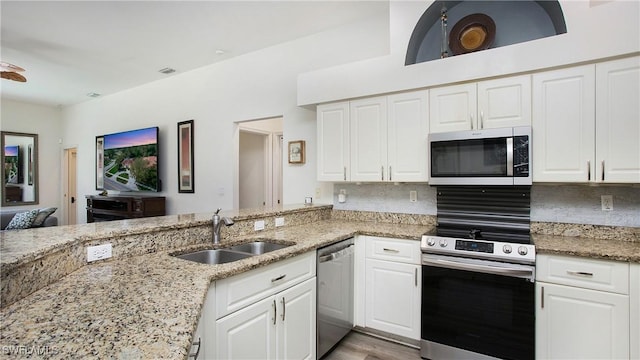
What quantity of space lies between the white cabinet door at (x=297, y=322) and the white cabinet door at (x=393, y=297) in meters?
0.67

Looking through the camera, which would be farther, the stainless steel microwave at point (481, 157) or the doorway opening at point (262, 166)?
the doorway opening at point (262, 166)

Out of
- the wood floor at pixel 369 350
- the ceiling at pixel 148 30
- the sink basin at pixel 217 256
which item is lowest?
the wood floor at pixel 369 350

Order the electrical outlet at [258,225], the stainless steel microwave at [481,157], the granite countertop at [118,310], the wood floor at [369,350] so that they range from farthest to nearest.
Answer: the electrical outlet at [258,225] < the wood floor at [369,350] < the stainless steel microwave at [481,157] < the granite countertop at [118,310]

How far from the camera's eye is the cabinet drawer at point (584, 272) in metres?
1.83

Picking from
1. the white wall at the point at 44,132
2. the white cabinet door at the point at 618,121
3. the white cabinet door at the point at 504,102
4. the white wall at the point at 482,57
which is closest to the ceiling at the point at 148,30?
the white wall at the point at 482,57

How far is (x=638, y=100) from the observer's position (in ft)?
6.40

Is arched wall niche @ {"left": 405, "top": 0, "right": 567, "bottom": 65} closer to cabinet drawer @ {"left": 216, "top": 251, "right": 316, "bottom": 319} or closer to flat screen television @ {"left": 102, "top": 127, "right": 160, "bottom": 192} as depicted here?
cabinet drawer @ {"left": 216, "top": 251, "right": 316, "bottom": 319}

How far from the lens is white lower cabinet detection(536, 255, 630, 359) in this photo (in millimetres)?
1832

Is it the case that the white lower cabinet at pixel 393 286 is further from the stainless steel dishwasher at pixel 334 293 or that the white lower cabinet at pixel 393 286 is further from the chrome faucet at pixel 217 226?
the chrome faucet at pixel 217 226

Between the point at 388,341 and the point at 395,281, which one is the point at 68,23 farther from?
the point at 388,341

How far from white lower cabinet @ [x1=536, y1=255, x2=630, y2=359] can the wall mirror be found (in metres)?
8.84

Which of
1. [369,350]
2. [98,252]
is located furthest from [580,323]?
[98,252]

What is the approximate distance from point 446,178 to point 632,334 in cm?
136

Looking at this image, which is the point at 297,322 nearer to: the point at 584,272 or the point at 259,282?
the point at 259,282
